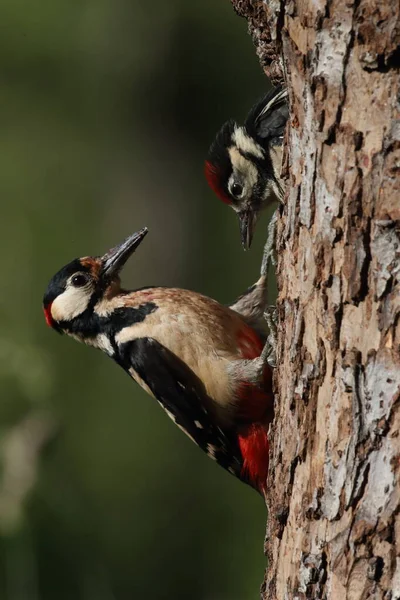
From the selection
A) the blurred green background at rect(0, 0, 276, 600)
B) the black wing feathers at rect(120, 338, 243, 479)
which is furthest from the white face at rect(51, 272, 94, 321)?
the blurred green background at rect(0, 0, 276, 600)

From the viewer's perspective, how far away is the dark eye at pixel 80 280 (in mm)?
3549

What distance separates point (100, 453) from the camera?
301 inches

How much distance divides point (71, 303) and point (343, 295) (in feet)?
5.87

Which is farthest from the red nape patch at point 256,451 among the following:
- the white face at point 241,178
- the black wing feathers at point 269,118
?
the black wing feathers at point 269,118

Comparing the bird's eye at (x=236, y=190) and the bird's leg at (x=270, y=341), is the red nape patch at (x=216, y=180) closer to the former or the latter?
the bird's eye at (x=236, y=190)

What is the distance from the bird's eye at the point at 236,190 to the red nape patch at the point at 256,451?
36.8 inches

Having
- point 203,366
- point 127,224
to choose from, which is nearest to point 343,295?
point 203,366

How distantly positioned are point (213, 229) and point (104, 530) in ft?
8.93

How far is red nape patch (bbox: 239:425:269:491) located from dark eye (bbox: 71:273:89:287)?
0.88 meters

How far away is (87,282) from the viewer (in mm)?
3549

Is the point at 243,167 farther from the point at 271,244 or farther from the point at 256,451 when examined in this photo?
the point at 256,451

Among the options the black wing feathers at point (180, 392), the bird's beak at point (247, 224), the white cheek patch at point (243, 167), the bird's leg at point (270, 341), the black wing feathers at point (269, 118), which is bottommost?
the black wing feathers at point (180, 392)

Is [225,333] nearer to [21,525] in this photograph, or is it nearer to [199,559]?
[21,525]

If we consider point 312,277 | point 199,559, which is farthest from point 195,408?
point 199,559
